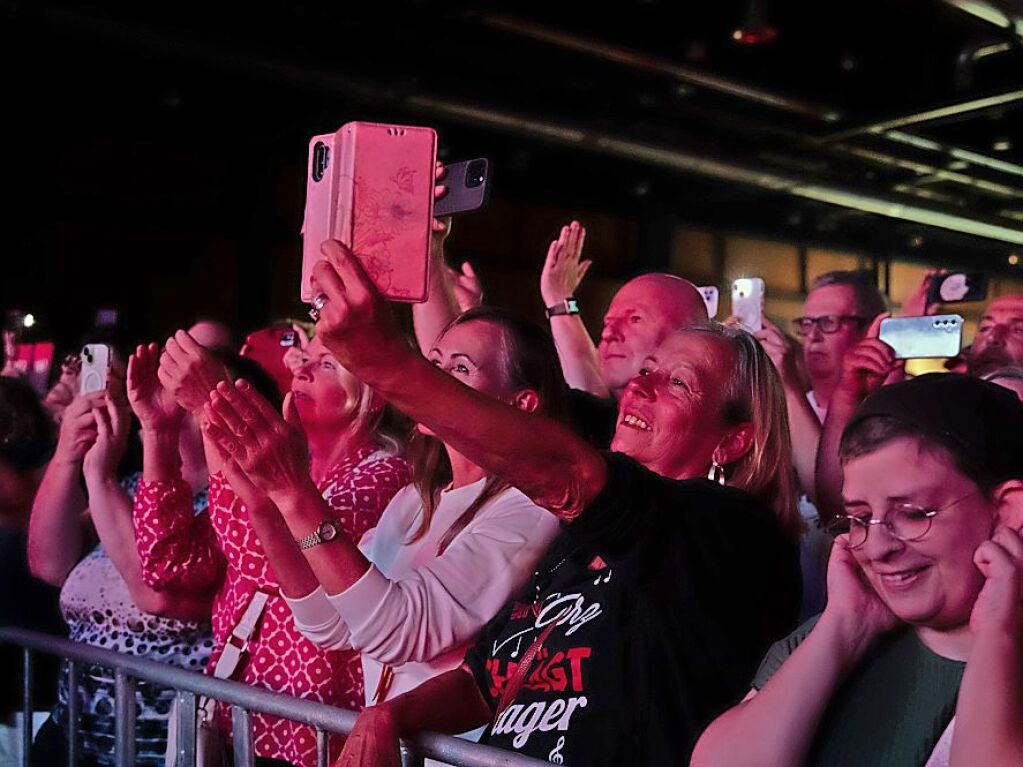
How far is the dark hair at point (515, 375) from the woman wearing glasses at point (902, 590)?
68 cm

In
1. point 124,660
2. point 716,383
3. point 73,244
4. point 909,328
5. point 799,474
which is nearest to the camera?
point 716,383

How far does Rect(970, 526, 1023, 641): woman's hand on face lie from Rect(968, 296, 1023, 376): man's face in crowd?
140 cm

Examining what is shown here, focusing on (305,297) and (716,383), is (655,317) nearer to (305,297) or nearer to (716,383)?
(716,383)

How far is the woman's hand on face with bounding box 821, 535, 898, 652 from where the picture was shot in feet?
3.72

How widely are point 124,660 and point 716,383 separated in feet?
3.50

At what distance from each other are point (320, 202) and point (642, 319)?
1361 mm

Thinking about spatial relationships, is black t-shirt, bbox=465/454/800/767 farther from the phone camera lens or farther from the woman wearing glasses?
the phone camera lens

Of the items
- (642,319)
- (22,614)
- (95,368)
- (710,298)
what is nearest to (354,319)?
(642,319)

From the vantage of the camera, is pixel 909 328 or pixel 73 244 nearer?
pixel 909 328

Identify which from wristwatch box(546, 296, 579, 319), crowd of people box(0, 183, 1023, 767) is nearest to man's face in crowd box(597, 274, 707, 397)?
crowd of people box(0, 183, 1023, 767)

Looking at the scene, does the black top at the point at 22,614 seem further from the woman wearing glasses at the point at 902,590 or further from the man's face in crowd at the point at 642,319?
the woman wearing glasses at the point at 902,590

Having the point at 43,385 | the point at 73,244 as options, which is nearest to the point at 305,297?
the point at 43,385

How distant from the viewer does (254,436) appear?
5.07ft

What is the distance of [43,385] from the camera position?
12.2ft
